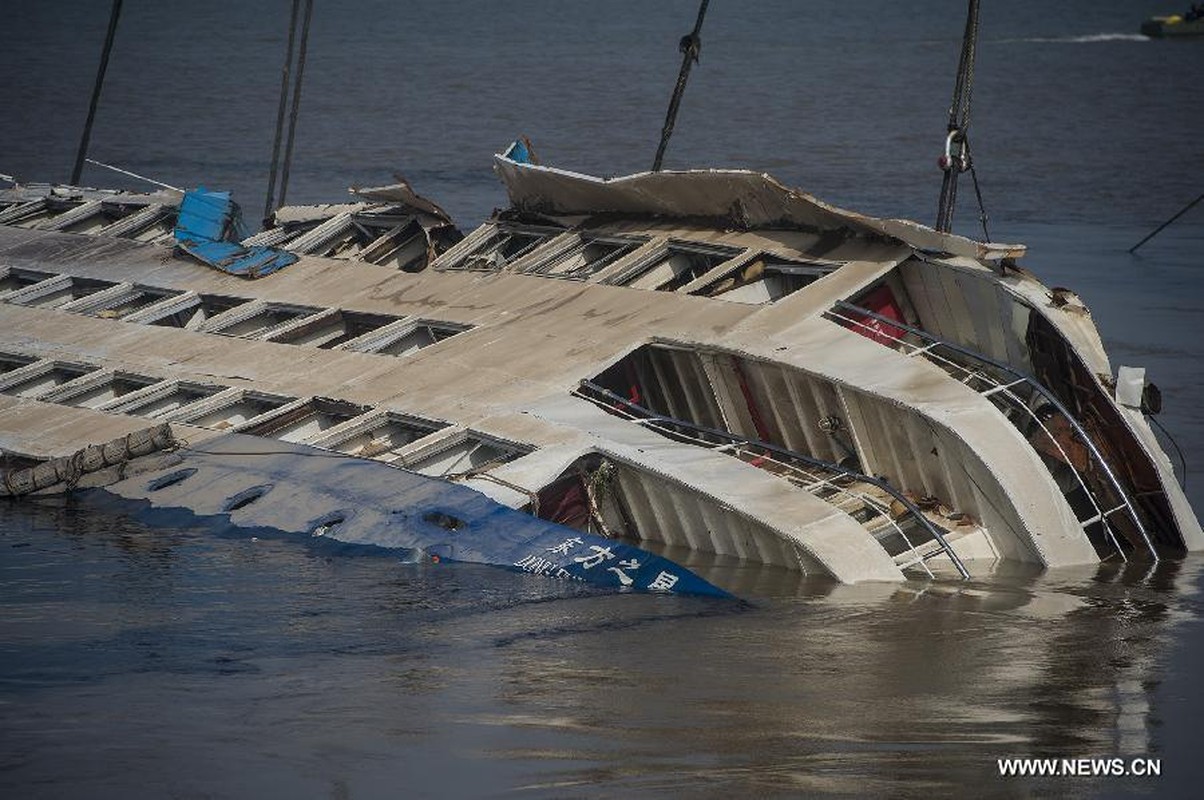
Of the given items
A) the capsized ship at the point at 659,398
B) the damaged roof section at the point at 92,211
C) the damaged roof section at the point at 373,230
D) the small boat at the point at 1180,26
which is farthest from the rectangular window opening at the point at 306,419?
the small boat at the point at 1180,26

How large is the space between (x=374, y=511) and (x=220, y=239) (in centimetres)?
1314

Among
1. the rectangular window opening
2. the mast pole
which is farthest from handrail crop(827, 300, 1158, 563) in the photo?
the rectangular window opening

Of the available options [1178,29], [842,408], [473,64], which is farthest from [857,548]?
[1178,29]

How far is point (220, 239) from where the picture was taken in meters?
33.9

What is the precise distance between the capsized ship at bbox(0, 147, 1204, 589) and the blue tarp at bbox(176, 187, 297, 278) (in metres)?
0.87

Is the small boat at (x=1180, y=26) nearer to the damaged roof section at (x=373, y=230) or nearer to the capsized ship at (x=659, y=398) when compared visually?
the damaged roof section at (x=373, y=230)

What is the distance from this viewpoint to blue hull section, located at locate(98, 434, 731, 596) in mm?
20422

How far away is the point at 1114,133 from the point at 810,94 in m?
17.6

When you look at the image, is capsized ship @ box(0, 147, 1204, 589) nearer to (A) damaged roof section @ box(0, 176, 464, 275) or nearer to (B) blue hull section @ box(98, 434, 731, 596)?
(B) blue hull section @ box(98, 434, 731, 596)

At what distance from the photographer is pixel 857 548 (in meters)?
20.7

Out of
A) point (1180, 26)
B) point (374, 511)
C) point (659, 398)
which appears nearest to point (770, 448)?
point (659, 398)

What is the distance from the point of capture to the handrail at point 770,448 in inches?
843

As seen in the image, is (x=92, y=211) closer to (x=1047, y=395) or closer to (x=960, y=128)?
(x=960, y=128)

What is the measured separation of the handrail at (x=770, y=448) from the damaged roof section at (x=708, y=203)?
10.5 feet
